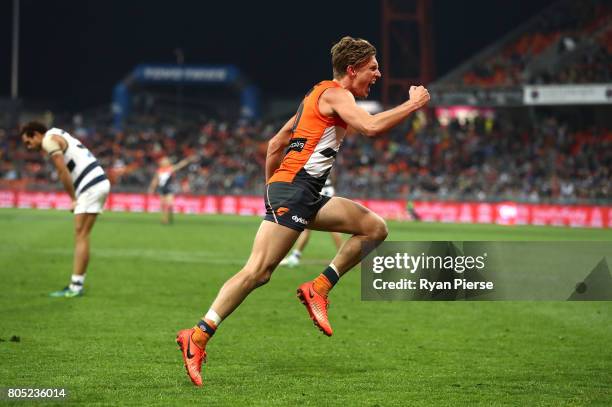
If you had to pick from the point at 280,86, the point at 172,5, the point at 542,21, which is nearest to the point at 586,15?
the point at 542,21

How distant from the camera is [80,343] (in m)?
8.37

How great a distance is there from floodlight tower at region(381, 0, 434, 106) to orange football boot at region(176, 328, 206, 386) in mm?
42521

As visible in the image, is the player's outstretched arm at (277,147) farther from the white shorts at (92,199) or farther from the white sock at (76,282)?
the white sock at (76,282)

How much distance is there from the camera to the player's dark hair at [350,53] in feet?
22.6

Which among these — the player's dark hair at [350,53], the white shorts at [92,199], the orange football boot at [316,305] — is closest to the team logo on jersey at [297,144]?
the player's dark hair at [350,53]

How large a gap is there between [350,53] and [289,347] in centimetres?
289

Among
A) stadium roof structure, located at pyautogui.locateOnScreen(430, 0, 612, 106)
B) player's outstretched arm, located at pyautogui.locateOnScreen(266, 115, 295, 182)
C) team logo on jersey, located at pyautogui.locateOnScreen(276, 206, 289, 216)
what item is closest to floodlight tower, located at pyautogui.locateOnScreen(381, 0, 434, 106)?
stadium roof structure, located at pyautogui.locateOnScreen(430, 0, 612, 106)

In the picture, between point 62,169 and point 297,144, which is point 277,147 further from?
point 62,169

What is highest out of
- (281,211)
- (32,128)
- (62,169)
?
(32,128)

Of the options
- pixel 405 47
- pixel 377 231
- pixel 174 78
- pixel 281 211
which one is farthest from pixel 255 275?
pixel 174 78

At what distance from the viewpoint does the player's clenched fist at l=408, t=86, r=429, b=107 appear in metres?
6.59

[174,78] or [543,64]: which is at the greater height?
[174,78]

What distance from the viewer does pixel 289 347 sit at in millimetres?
8430

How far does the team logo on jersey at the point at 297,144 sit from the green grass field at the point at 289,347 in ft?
5.58
